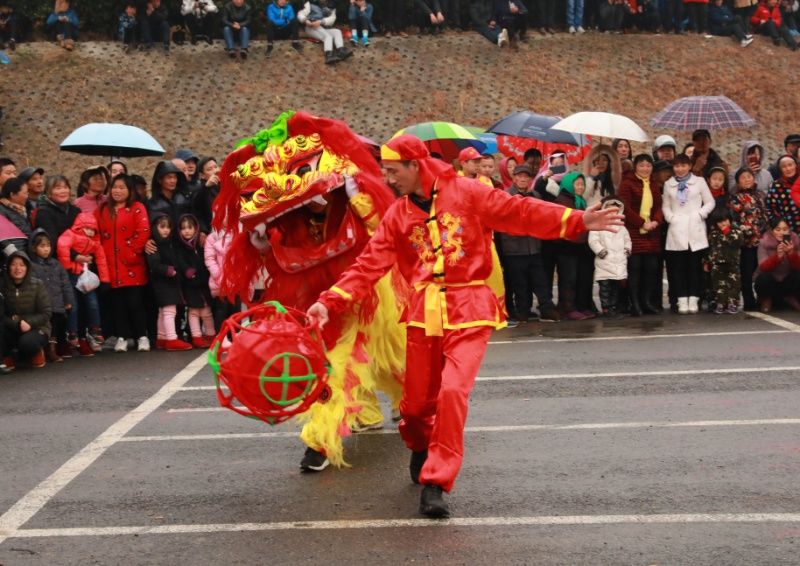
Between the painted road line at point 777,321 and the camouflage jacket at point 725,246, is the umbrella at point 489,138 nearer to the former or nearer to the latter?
the camouflage jacket at point 725,246

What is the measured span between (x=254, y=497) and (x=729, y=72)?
23.1 metres

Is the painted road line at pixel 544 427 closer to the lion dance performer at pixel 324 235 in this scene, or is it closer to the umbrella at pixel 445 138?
the lion dance performer at pixel 324 235

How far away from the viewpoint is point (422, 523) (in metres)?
6.38

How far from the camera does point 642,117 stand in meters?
26.1

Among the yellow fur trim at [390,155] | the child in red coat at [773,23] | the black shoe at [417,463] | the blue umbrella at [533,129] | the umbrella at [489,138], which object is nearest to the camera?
the yellow fur trim at [390,155]

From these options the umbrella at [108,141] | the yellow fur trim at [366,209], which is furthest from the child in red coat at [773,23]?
the yellow fur trim at [366,209]

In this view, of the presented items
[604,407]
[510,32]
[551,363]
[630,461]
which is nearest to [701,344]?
[551,363]

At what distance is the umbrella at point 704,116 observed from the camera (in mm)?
15633

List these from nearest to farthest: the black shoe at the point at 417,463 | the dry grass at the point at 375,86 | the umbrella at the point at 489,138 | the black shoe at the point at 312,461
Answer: the black shoe at the point at 417,463, the black shoe at the point at 312,461, the umbrella at the point at 489,138, the dry grass at the point at 375,86

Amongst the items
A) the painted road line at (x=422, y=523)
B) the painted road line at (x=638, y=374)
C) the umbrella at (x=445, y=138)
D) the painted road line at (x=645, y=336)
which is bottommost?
the painted road line at (x=422, y=523)

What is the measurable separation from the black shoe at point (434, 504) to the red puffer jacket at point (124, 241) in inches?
279

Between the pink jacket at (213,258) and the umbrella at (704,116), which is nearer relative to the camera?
the pink jacket at (213,258)

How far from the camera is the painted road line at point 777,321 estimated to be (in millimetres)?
12625

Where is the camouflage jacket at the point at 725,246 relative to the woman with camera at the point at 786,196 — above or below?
below
